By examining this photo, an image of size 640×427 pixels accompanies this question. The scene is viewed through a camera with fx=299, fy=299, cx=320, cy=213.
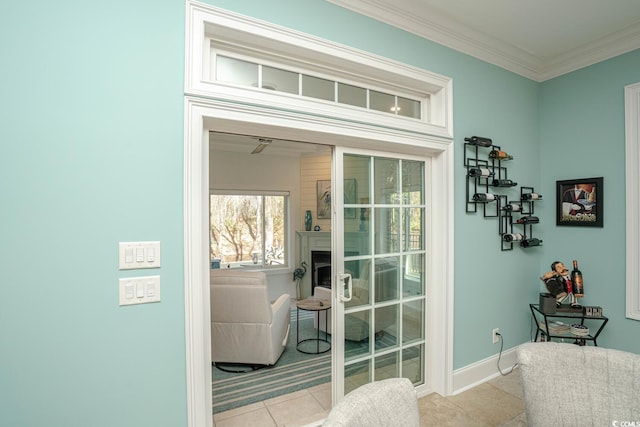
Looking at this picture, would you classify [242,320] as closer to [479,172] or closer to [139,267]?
[139,267]

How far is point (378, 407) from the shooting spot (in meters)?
1.01

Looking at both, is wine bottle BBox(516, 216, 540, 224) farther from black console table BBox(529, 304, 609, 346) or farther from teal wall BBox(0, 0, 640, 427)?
teal wall BBox(0, 0, 640, 427)

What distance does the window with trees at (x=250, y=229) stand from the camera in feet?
18.9

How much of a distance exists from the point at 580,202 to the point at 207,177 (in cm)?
328

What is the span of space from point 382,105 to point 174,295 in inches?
73.1

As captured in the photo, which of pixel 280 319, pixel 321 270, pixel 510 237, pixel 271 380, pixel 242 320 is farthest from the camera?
pixel 321 270

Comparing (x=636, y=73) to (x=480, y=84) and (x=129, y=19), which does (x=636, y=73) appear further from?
(x=129, y=19)

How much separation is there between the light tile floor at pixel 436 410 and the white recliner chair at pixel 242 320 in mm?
594

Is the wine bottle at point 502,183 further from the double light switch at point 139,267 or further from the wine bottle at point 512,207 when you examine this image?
the double light switch at point 139,267

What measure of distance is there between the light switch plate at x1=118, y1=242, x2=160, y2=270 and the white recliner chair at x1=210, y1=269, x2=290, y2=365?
1.54 meters

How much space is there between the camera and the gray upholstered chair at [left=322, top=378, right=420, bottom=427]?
0.92 meters

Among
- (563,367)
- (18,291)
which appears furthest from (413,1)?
(18,291)

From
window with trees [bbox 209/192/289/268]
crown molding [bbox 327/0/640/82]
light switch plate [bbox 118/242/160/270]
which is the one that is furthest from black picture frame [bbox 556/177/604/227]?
window with trees [bbox 209/192/289/268]

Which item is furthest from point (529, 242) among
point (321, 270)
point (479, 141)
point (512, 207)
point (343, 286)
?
point (321, 270)
